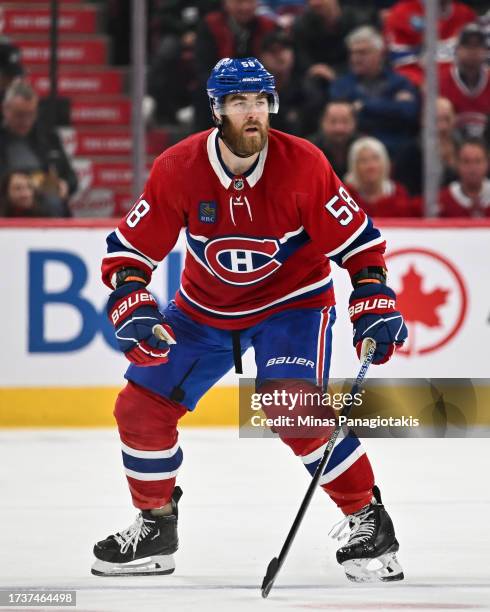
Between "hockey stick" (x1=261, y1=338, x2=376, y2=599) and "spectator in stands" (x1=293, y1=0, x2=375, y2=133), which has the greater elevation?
"spectator in stands" (x1=293, y1=0, x2=375, y2=133)

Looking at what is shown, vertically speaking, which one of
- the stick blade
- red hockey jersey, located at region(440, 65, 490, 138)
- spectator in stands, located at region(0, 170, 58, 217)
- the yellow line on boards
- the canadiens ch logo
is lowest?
the yellow line on boards

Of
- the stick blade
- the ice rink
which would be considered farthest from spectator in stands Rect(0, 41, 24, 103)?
Answer: the stick blade

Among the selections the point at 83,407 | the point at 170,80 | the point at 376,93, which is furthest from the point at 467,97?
the point at 83,407

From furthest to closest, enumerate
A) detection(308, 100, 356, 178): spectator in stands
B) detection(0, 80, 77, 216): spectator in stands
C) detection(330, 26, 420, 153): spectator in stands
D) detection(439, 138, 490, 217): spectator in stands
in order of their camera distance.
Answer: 1. detection(330, 26, 420, 153): spectator in stands
2. detection(308, 100, 356, 178): spectator in stands
3. detection(0, 80, 77, 216): spectator in stands
4. detection(439, 138, 490, 217): spectator in stands

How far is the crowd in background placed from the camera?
741 cm

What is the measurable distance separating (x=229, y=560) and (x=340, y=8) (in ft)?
16.1

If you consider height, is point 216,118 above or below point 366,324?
above

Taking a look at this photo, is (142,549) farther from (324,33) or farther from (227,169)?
(324,33)

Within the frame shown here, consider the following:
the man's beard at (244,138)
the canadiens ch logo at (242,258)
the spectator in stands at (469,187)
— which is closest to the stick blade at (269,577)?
the canadiens ch logo at (242,258)

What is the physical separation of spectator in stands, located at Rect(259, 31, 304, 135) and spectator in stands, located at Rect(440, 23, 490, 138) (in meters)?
0.77

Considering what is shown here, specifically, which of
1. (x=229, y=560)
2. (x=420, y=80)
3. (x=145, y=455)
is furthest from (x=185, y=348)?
(x=420, y=80)

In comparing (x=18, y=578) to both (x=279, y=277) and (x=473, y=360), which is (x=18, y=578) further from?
(x=473, y=360)

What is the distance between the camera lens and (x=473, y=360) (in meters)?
6.90

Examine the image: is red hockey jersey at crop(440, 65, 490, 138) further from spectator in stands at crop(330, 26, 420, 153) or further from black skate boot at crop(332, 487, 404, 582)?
black skate boot at crop(332, 487, 404, 582)
